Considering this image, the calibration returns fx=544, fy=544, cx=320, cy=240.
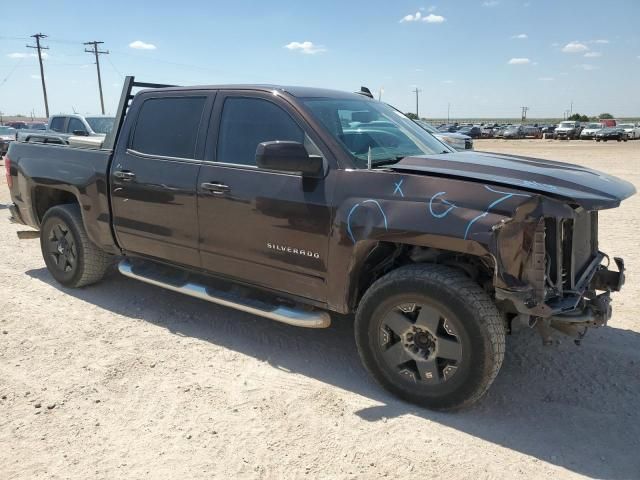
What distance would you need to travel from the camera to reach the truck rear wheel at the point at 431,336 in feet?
9.94

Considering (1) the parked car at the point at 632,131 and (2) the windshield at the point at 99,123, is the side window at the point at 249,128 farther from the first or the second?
(1) the parked car at the point at 632,131

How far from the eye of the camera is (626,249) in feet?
21.7

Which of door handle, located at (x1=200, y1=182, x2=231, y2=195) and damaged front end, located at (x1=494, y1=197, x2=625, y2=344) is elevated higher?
door handle, located at (x1=200, y1=182, x2=231, y2=195)

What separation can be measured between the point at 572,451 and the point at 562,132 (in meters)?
51.9

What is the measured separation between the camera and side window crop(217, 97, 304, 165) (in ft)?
12.4

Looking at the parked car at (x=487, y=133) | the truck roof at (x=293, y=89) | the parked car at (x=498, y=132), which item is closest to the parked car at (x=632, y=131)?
the parked car at (x=498, y=132)

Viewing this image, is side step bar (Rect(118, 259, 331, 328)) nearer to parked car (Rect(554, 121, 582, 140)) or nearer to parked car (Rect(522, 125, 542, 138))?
parked car (Rect(554, 121, 582, 140))

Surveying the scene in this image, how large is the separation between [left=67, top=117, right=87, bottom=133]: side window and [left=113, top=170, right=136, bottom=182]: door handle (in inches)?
434

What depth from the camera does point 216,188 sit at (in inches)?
156

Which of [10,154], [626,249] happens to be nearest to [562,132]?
[626,249]

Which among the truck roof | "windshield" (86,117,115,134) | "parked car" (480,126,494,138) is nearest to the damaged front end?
the truck roof

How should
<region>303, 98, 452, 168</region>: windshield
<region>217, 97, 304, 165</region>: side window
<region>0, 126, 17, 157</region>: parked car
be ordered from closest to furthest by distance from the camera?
<region>303, 98, 452, 168</region>: windshield
<region>217, 97, 304, 165</region>: side window
<region>0, 126, 17, 157</region>: parked car

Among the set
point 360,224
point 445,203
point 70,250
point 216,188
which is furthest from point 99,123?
point 445,203

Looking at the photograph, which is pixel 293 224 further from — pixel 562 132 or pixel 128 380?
pixel 562 132
